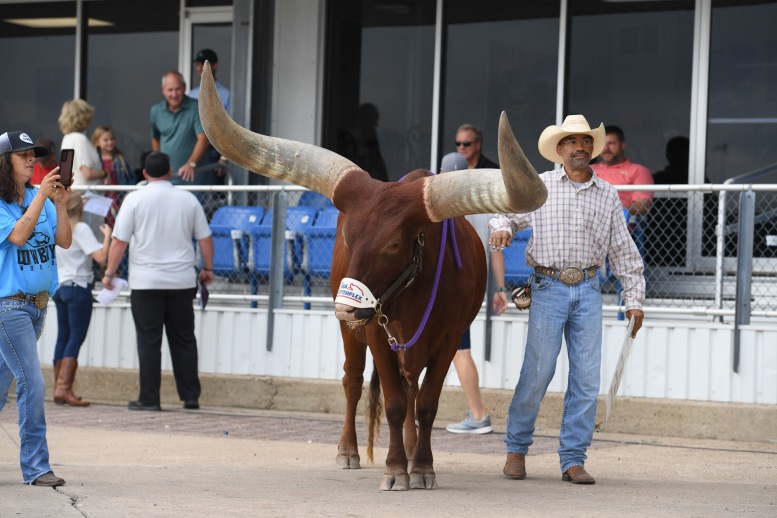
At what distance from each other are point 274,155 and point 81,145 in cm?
596

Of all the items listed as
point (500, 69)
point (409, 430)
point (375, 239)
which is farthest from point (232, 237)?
point (375, 239)

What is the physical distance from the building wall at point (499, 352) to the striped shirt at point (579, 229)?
8.55 ft

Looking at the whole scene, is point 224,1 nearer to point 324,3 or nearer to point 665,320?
point 324,3

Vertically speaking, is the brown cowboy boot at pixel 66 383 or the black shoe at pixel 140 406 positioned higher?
the brown cowboy boot at pixel 66 383

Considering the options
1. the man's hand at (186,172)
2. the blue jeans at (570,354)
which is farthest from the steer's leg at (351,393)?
the man's hand at (186,172)

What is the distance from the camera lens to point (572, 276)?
297 inches

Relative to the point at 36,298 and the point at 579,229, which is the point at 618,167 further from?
the point at 36,298

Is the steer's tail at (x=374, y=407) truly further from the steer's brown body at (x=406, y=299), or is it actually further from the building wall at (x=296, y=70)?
the building wall at (x=296, y=70)

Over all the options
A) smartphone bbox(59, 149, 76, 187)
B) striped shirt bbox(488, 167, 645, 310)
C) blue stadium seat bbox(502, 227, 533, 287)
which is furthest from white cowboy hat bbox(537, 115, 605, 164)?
smartphone bbox(59, 149, 76, 187)

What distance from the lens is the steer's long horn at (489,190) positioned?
20.4ft

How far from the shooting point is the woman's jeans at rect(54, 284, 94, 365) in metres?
11.4

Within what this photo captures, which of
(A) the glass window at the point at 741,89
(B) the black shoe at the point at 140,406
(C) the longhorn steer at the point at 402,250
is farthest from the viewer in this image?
(A) the glass window at the point at 741,89

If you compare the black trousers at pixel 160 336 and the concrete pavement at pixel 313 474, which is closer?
the concrete pavement at pixel 313 474

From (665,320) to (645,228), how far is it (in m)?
0.79
